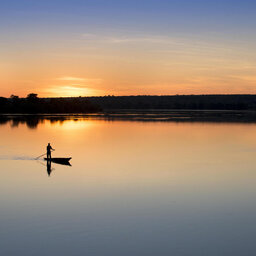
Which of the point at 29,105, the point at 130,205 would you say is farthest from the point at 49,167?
the point at 29,105

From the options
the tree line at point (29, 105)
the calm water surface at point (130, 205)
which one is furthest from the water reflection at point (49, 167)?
the tree line at point (29, 105)

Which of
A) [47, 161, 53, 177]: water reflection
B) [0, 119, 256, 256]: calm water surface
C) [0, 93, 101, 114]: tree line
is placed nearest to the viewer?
[0, 119, 256, 256]: calm water surface

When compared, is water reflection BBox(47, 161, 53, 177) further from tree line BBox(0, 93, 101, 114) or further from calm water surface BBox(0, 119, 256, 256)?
tree line BBox(0, 93, 101, 114)

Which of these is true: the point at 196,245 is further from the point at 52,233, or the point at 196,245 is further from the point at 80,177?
the point at 80,177

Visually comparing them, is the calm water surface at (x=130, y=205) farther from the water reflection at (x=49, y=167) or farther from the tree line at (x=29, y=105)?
the tree line at (x=29, y=105)

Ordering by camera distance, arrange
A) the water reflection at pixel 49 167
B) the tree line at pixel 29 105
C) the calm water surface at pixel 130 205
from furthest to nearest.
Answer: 1. the tree line at pixel 29 105
2. the water reflection at pixel 49 167
3. the calm water surface at pixel 130 205

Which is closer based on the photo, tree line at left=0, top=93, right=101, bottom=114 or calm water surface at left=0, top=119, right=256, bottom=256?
calm water surface at left=0, top=119, right=256, bottom=256

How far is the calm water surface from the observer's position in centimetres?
1588

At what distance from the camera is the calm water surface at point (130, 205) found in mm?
15875

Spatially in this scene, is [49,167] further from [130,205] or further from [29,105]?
[29,105]

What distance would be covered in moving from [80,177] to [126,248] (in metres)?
14.4

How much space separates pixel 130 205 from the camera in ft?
70.6

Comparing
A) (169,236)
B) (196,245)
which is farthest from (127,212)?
(196,245)

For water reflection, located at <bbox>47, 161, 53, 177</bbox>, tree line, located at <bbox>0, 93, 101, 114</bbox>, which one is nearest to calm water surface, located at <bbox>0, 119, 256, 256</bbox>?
water reflection, located at <bbox>47, 161, 53, 177</bbox>
